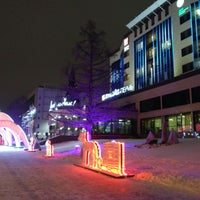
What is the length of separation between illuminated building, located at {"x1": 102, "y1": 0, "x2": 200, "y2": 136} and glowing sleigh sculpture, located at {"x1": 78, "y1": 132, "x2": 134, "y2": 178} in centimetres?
2222

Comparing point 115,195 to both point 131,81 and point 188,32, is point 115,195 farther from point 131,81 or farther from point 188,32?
point 131,81

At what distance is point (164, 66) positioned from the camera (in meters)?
59.5

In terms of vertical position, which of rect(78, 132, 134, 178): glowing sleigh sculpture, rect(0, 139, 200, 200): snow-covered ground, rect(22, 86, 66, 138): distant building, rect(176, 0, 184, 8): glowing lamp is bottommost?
rect(0, 139, 200, 200): snow-covered ground

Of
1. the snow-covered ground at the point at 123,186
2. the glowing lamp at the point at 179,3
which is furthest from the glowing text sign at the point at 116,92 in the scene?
the snow-covered ground at the point at 123,186

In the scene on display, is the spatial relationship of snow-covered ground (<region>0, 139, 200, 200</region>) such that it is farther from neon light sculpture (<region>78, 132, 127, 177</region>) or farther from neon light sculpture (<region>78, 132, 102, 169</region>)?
neon light sculpture (<region>78, 132, 102, 169</region>)

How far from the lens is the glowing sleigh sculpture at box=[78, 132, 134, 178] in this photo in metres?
12.6

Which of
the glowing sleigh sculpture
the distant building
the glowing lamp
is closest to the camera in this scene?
the glowing sleigh sculpture

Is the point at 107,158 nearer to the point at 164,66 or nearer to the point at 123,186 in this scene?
the point at 123,186

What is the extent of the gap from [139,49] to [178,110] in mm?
26671

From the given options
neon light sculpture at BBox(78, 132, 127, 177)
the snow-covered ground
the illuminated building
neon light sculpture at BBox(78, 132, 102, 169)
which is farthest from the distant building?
the snow-covered ground

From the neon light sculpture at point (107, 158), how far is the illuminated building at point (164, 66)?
2221 cm

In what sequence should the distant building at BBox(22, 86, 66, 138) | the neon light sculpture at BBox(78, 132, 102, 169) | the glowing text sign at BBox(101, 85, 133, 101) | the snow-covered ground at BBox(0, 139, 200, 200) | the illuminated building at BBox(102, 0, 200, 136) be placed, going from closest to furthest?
the snow-covered ground at BBox(0, 139, 200, 200), the neon light sculpture at BBox(78, 132, 102, 169), the illuminated building at BBox(102, 0, 200, 136), the glowing text sign at BBox(101, 85, 133, 101), the distant building at BBox(22, 86, 66, 138)

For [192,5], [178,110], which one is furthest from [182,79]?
[192,5]

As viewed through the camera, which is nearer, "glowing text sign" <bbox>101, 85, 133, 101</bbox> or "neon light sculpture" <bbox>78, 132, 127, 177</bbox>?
"neon light sculpture" <bbox>78, 132, 127, 177</bbox>
